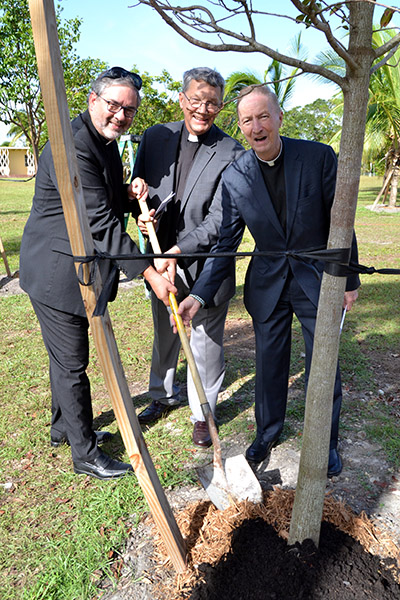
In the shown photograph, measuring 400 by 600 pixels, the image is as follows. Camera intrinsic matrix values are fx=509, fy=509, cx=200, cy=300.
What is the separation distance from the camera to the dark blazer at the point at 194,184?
10.5ft

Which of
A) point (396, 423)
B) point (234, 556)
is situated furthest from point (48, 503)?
point (396, 423)

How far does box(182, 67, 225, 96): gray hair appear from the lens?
9.46 feet

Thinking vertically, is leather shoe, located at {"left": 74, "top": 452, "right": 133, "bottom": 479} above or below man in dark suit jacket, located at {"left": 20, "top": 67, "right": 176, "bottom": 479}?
below

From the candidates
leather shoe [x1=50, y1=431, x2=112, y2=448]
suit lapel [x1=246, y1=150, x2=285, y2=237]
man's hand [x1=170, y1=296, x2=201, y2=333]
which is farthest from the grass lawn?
suit lapel [x1=246, y1=150, x2=285, y2=237]

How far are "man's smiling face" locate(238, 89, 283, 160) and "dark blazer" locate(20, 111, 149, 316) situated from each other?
0.79 m

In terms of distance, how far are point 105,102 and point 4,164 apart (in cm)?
5224

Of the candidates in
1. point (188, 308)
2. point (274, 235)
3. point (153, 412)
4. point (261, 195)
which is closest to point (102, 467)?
point (153, 412)

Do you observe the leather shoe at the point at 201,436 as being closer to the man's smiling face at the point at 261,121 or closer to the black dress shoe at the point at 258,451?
the black dress shoe at the point at 258,451

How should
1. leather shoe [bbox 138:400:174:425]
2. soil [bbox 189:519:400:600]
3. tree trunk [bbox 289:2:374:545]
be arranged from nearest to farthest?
tree trunk [bbox 289:2:374:545] → soil [bbox 189:519:400:600] → leather shoe [bbox 138:400:174:425]

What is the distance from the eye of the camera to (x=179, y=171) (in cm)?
337

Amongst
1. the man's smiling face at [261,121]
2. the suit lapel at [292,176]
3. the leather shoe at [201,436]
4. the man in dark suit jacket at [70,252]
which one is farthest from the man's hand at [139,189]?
the leather shoe at [201,436]

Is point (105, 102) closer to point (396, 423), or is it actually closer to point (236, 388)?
point (236, 388)

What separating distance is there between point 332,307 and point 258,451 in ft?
5.11

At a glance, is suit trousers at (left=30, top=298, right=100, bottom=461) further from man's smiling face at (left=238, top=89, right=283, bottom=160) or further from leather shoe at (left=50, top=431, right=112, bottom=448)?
man's smiling face at (left=238, top=89, right=283, bottom=160)
